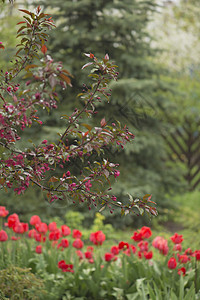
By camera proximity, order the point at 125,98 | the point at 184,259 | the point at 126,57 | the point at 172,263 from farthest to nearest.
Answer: the point at 126,57
the point at 125,98
the point at 184,259
the point at 172,263

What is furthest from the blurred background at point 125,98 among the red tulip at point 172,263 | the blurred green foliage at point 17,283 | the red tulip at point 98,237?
the blurred green foliage at point 17,283

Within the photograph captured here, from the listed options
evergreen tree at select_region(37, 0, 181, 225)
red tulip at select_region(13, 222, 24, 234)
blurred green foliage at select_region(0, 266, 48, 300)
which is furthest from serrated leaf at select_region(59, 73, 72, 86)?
evergreen tree at select_region(37, 0, 181, 225)

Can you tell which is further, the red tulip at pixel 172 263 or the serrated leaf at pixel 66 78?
the red tulip at pixel 172 263

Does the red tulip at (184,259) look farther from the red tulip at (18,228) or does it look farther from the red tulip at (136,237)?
the red tulip at (18,228)

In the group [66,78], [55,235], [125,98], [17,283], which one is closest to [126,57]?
[125,98]

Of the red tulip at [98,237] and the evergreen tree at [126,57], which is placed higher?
the evergreen tree at [126,57]

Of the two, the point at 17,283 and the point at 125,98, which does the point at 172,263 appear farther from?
the point at 125,98

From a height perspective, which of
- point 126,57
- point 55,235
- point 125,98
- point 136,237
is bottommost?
point 136,237

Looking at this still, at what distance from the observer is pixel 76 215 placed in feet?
17.9

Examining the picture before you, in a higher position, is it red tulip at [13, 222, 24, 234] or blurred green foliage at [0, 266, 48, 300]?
red tulip at [13, 222, 24, 234]

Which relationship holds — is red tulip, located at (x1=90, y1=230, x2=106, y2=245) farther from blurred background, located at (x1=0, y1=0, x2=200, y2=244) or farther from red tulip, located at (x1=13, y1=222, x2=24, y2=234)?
blurred background, located at (x1=0, y1=0, x2=200, y2=244)

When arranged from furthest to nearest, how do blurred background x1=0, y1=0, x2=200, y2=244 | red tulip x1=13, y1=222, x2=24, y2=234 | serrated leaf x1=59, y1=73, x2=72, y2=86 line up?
blurred background x1=0, y1=0, x2=200, y2=244 < red tulip x1=13, y1=222, x2=24, y2=234 < serrated leaf x1=59, y1=73, x2=72, y2=86

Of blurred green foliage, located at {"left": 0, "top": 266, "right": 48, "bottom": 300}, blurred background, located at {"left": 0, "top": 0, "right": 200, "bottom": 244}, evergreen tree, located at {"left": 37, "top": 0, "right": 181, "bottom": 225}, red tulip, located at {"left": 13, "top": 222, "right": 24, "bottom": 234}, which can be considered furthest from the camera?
evergreen tree, located at {"left": 37, "top": 0, "right": 181, "bottom": 225}

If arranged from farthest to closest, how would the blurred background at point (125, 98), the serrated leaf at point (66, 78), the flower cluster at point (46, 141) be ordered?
the blurred background at point (125, 98) < the flower cluster at point (46, 141) < the serrated leaf at point (66, 78)
